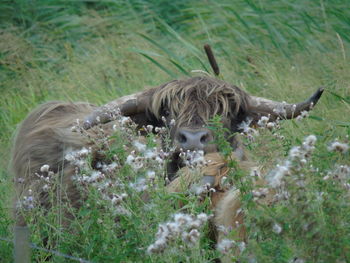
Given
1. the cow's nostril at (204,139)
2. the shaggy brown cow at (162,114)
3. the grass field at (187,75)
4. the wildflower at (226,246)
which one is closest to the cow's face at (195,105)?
the shaggy brown cow at (162,114)

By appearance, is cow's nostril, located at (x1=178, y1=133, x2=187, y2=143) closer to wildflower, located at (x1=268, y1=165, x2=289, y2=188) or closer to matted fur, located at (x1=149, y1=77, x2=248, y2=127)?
matted fur, located at (x1=149, y1=77, x2=248, y2=127)

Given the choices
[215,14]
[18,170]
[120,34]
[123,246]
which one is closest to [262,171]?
[123,246]

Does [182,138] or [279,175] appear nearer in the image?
[279,175]

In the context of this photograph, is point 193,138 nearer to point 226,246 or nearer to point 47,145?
point 47,145

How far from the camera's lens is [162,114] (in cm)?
716

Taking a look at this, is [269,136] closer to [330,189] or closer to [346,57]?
[330,189]

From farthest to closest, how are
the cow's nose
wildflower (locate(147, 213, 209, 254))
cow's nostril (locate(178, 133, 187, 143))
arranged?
cow's nostril (locate(178, 133, 187, 143))
the cow's nose
wildflower (locate(147, 213, 209, 254))

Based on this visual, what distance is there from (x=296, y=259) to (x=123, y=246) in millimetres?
934

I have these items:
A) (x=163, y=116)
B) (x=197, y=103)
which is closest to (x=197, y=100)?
(x=197, y=103)

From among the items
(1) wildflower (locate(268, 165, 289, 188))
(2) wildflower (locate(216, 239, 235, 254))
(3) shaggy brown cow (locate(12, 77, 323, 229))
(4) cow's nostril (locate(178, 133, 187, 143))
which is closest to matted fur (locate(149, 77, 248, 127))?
(3) shaggy brown cow (locate(12, 77, 323, 229))

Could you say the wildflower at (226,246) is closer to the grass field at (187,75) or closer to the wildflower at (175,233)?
the grass field at (187,75)

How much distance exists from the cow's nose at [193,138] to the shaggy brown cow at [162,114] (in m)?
0.04

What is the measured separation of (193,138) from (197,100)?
1.97 ft

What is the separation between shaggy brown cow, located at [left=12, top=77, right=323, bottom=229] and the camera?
268 inches
